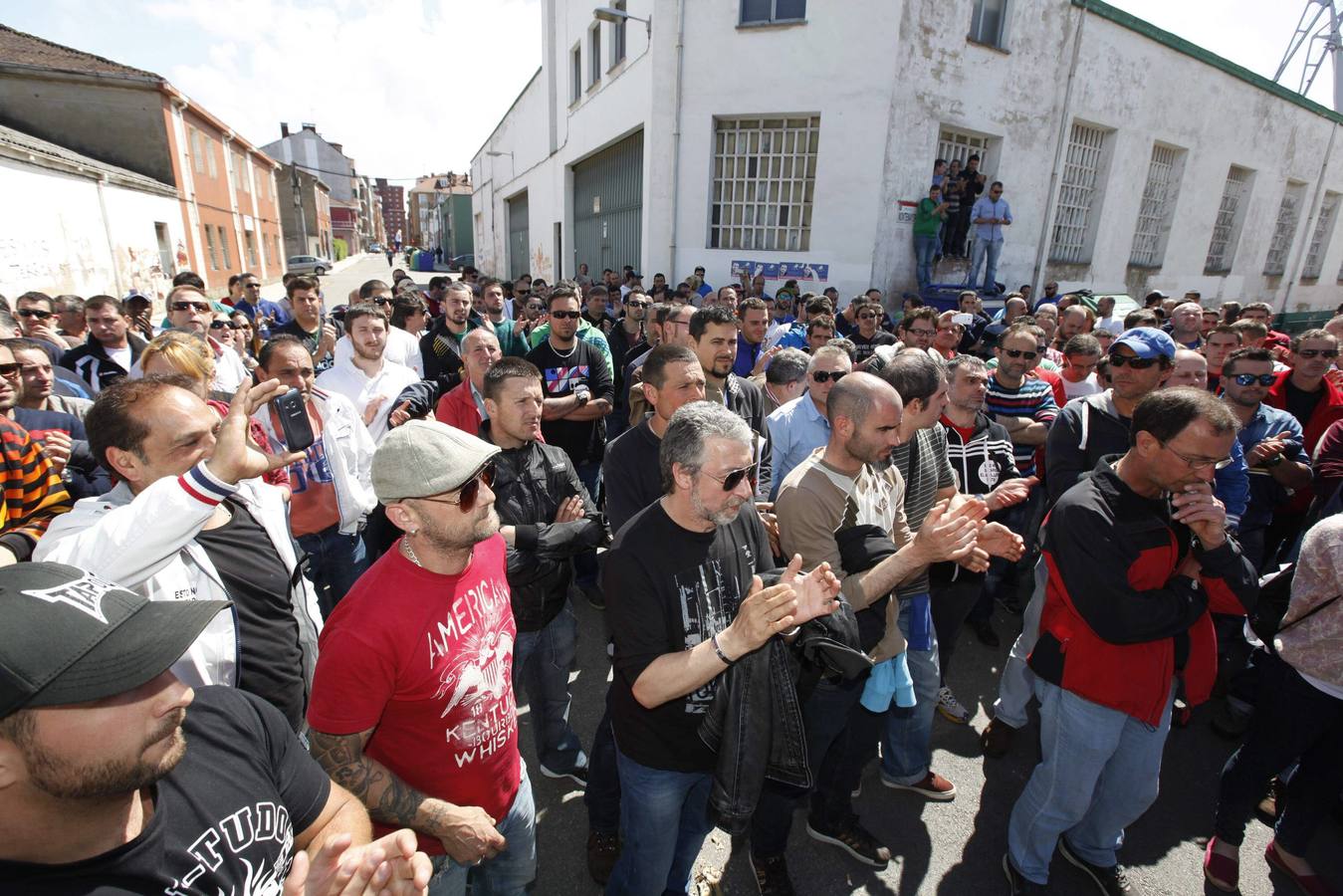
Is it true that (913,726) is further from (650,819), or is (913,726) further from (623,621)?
(623,621)

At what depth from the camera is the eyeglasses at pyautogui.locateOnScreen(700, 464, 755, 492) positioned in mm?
2051

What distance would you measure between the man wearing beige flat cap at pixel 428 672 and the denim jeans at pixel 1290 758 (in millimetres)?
3215

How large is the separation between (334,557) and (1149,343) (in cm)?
498

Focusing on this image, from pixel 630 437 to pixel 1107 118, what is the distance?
16938 millimetres

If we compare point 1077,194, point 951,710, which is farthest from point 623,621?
point 1077,194

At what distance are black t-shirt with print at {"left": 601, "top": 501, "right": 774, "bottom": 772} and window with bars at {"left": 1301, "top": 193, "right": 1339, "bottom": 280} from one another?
32791 mm

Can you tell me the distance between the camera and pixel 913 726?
3.18 meters

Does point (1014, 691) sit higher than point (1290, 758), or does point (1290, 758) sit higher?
point (1290, 758)

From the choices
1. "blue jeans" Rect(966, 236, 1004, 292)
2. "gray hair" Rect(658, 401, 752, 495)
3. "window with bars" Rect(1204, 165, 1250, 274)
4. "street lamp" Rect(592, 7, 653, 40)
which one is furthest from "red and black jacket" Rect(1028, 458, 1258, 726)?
"window with bars" Rect(1204, 165, 1250, 274)

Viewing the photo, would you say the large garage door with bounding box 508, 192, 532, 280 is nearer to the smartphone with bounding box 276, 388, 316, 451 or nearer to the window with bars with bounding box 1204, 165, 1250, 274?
the window with bars with bounding box 1204, 165, 1250, 274

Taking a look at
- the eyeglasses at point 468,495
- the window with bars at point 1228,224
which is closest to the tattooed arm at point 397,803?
the eyeglasses at point 468,495

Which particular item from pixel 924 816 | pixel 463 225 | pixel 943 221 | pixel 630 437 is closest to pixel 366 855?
pixel 630 437

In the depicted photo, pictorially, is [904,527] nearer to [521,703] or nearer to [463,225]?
[521,703]

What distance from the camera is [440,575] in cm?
197
